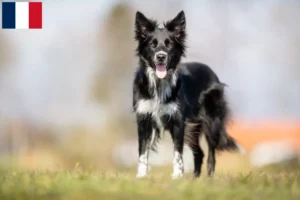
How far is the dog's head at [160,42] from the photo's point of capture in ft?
21.0

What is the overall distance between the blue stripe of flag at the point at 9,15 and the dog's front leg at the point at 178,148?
212 cm

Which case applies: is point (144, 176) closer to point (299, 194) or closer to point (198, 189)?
point (198, 189)

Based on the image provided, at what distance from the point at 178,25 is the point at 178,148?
1319 millimetres

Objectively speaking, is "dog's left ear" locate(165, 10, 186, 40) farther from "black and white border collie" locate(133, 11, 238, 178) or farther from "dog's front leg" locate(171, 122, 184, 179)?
"dog's front leg" locate(171, 122, 184, 179)

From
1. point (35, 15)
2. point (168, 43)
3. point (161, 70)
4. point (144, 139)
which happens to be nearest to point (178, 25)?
point (168, 43)

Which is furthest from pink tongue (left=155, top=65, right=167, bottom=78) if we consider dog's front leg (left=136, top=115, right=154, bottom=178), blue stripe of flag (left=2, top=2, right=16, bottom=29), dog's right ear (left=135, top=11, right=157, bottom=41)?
blue stripe of flag (left=2, top=2, right=16, bottom=29)

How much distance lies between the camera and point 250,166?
7656 millimetres

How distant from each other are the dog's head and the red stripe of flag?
1.18 m

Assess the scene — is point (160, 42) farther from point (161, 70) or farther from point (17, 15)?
point (17, 15)

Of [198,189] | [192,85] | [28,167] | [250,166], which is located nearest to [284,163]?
[250,166]

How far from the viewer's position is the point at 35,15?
6.84 m

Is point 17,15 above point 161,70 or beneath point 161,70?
above

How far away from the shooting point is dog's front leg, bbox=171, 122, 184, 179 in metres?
6.36

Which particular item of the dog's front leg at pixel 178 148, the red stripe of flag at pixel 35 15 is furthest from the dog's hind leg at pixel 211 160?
the red stripe of flag at pixel 35 15
